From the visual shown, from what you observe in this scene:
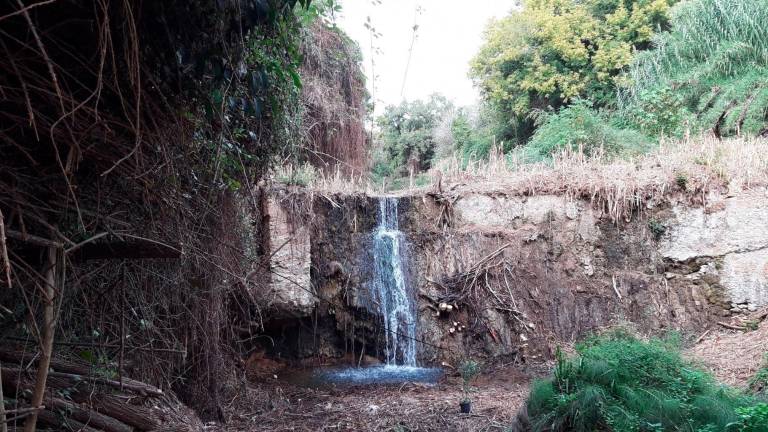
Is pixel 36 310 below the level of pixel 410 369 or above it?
above

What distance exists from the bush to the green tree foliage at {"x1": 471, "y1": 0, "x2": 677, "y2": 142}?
1.88 metres

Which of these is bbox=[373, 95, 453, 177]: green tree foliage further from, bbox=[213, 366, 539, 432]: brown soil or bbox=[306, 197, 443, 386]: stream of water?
bbox=[213, 366, 539, 432]: brown soil

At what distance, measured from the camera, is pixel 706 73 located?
14.5m

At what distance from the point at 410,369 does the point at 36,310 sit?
620 centimetres

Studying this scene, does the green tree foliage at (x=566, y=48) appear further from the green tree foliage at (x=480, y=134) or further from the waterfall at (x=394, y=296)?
the waterfall at (x=394, y=296)

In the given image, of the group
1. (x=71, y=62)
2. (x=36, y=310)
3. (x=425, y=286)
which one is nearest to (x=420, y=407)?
(x=425, y=286)

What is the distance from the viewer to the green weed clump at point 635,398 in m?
3.85

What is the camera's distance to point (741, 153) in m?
9.02

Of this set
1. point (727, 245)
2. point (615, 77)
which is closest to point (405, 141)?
point (615, 77)

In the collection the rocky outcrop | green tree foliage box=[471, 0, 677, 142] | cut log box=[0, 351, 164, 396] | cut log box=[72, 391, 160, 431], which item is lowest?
cut log box=[72, 391, 160, 431]

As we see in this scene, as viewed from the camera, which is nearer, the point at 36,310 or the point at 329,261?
the point at 36,310

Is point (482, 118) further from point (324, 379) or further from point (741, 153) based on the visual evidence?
point (324, 379)

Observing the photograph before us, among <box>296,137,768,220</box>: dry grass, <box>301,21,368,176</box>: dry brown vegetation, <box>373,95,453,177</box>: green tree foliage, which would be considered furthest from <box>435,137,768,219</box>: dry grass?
<box>373,95,453,177</box>: green tree foliage

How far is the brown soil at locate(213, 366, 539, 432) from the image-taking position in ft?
17.2
